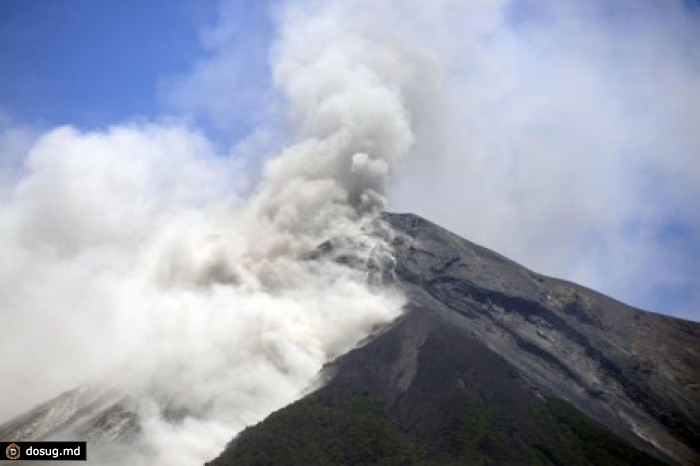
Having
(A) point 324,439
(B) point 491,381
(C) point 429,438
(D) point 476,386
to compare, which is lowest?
(C) point 429,438

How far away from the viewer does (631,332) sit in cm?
14612

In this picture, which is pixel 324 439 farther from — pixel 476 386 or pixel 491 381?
pixel 491 381

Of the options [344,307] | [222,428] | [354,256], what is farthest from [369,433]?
[354,256]

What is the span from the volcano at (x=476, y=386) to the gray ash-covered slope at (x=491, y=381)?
0.79ft

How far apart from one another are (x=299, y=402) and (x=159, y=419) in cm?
1818

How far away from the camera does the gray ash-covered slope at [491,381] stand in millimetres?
89625

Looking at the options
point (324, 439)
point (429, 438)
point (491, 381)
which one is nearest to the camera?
point (324, 439)

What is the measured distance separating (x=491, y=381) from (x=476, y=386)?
2674mm

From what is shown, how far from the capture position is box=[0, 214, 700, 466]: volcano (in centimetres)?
8994

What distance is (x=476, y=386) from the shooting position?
338 ft

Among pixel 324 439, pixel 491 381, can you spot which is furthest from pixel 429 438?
pixel 491 381

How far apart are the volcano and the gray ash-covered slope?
240 millimetres

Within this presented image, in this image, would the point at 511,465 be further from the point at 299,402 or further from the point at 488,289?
the point at 488,289

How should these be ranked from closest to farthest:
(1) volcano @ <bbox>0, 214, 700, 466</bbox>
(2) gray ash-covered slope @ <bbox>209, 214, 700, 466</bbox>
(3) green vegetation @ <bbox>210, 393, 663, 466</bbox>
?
(3) green vegetation @ <bbox>210, 393, 663, 466</bbox>
(2) gray ash-covered slope @ <bbox>209, 214, 700, 466</bbox>
(1) volcano @ <bbox>0, 214, 700, 466</bbox>
